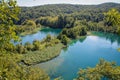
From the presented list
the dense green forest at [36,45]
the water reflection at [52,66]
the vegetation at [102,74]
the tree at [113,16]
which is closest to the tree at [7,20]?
the dense green forest at [36,45]

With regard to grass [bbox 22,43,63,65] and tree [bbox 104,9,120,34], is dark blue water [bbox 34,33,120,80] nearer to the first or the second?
grass [bbox 22,43,63,65]

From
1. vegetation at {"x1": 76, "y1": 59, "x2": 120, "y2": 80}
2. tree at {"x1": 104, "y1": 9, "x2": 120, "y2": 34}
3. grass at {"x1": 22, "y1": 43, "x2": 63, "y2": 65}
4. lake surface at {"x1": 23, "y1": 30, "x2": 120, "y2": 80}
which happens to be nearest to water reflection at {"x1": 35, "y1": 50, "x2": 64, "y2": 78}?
lake surface at {"x1": 23, "y1": 30, "x2": 120, "y2": 80}

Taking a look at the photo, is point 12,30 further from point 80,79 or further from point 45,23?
point 45,23

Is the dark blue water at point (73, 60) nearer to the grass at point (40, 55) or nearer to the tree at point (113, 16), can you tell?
the grass at point (40, 55)

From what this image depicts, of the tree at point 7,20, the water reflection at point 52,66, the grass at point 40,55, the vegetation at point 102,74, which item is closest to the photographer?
the tree at point 7,20

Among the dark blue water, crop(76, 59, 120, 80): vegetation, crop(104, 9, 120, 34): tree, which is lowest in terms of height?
the dark blue water

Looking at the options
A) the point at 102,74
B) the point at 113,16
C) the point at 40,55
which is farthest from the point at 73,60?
the point at 113,16

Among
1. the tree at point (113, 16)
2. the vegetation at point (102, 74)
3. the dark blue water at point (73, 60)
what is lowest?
the dark blue water at point (73, 60)
